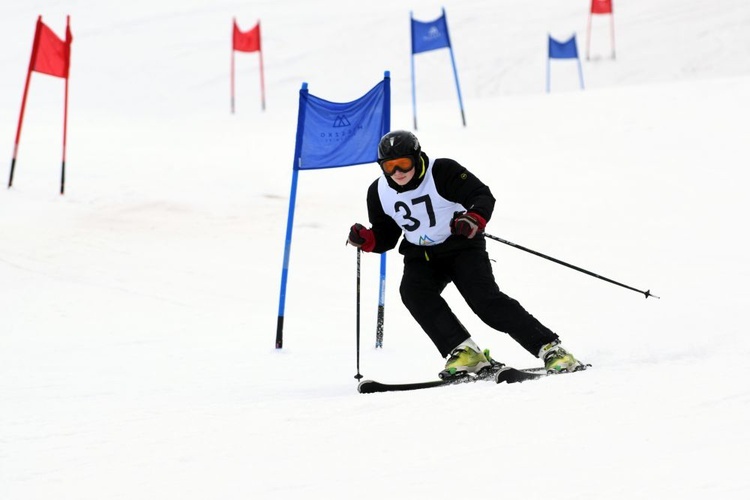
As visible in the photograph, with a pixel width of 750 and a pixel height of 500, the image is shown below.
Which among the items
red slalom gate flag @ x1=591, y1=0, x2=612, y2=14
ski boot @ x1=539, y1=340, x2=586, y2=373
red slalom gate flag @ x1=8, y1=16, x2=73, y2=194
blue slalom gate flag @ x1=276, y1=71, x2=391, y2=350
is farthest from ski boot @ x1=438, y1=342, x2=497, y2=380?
red slalom gate flag @ x1=591, y1=0, x2=612, y2=14

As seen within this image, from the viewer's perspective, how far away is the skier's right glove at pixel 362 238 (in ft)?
15.5

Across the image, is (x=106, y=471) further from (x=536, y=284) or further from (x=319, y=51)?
(x=319, y=51)

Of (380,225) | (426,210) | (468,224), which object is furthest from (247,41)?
(468,224)

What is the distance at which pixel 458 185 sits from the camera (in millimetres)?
4488

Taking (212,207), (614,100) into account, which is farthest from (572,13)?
(212,207)

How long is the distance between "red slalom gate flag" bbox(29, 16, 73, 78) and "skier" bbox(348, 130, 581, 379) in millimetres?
6691

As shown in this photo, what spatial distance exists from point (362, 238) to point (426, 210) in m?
0.43

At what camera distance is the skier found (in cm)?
425

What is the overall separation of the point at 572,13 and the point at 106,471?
24146 millimetres

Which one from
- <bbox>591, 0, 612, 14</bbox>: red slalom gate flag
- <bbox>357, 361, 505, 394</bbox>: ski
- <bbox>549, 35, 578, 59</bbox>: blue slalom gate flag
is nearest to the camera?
<bbox>357, 361, 505, 394</bbox>: ski

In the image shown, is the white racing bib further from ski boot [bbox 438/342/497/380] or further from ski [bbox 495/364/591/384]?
ski [bbox 495/364/591/384]

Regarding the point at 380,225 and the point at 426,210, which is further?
the point at 380,225

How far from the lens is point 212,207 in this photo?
34.4 ft

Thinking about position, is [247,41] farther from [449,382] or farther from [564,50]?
[449,382]
